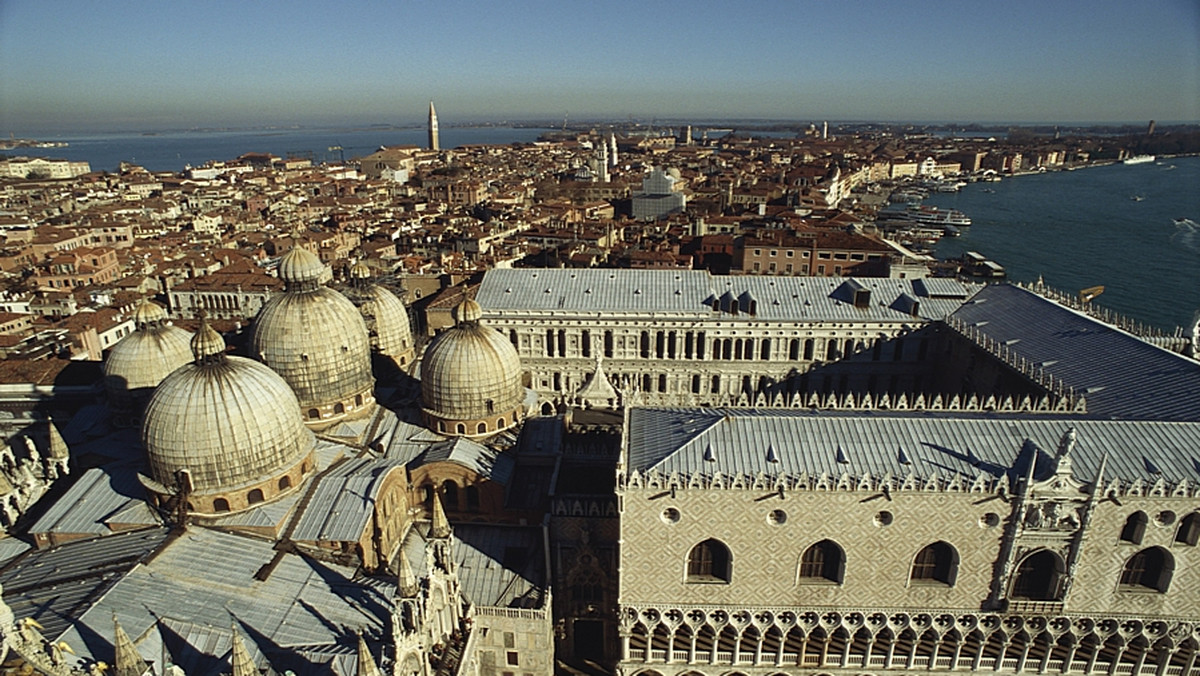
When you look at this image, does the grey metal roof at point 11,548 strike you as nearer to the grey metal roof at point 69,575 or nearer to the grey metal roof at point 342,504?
the grey metal roof at point 69,575

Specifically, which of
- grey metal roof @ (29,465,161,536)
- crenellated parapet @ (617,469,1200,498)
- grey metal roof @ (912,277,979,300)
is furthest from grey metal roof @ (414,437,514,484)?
grey metal roof @ (912,277,979,300)

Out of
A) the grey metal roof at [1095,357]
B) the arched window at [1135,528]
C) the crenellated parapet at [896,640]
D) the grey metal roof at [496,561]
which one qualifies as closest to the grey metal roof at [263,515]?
the grey metal roof at [496,561]

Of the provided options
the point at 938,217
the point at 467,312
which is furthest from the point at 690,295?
the point at 938,217

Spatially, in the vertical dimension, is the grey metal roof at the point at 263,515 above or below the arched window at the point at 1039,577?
above

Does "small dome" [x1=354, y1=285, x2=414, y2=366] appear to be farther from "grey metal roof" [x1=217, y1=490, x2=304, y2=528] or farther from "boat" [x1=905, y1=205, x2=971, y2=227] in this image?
"boat" [x1=905, y1=205, x2=971, y2=227]

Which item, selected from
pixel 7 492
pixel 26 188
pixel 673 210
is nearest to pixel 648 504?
pixel 7 492

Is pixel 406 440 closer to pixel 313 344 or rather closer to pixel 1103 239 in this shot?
pixel 313 344
